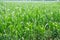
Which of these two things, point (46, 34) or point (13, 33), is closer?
point (13, 33)

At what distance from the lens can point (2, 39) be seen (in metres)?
2.31

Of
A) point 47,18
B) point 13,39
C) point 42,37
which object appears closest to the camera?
point 13,39

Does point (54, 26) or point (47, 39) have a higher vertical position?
point (54, 26)

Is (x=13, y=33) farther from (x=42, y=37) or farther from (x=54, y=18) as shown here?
(x=54, y=18)

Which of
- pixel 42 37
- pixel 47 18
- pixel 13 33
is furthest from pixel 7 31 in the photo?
pixel 47 18

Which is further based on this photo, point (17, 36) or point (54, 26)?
point (54, 26)

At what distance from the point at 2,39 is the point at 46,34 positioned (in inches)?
25.1

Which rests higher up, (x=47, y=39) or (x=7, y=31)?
(x=7, y=31)

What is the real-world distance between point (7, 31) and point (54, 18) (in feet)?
3.70

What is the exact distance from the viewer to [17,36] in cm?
232

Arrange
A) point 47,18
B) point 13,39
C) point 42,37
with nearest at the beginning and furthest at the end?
point 13,39, point 42,37, point 47,18

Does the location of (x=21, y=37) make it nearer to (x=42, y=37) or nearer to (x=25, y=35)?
(x=25, y=35)

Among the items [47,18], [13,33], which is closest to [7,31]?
[13,33]

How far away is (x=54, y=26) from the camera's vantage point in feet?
8.69
